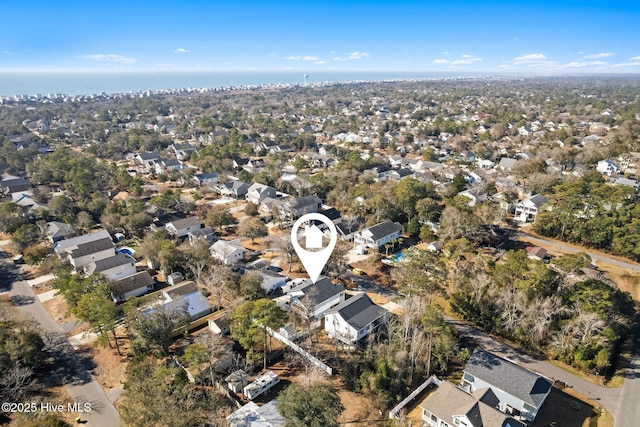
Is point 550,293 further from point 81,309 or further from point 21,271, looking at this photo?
point 21,271

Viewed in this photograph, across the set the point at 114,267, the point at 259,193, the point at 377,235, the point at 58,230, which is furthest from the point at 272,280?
the point at 58,230

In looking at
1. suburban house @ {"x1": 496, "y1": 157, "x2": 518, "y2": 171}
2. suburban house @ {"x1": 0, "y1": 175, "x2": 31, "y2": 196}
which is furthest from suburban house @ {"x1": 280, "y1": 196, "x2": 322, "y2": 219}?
suburban house @ {"x1": 0, "y1": 175, "x2": 31, "y2": 196}

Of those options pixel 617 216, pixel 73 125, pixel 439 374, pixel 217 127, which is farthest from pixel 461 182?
pixel 73 125

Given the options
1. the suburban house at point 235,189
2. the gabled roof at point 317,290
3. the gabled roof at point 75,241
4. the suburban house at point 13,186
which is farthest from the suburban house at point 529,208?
the suburban house at point 13,186

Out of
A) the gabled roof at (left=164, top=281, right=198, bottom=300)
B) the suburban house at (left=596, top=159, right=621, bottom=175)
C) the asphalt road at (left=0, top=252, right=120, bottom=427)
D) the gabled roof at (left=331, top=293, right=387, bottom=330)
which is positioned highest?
the suburban house at (left=596, top=159, right=621, bottom=175)

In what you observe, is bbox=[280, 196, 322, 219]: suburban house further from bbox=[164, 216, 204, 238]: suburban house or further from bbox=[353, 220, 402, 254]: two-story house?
bbox=[164, 216, 204, 238]: suburban house

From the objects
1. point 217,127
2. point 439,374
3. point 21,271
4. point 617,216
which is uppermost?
point 217,127

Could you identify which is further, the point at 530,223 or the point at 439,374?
the point at 530,223
